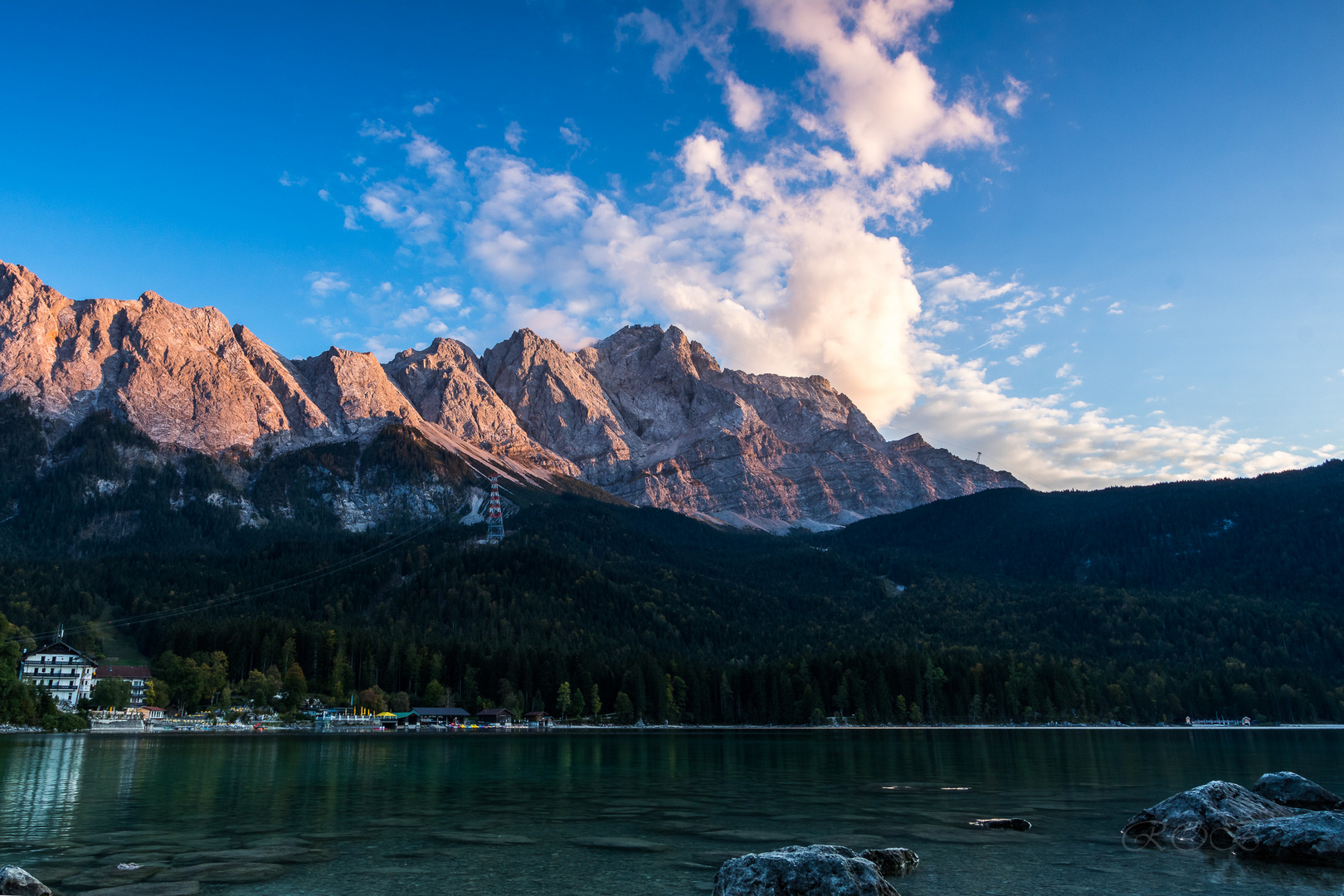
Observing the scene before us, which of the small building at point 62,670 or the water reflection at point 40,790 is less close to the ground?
the small building at point 62,670

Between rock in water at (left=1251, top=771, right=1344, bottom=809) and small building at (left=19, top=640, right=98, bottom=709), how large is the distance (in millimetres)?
179659

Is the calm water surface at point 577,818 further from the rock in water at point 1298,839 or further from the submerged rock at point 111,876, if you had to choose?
the rock in water at point 1298,839

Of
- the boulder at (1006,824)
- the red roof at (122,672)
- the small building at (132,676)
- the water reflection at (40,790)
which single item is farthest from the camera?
the red roof at (122,672)

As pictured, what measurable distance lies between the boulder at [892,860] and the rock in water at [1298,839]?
42.4 feet

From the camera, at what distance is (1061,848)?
3036 centimetres

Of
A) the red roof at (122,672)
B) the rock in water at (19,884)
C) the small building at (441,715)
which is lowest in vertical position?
the small building at (441,715)

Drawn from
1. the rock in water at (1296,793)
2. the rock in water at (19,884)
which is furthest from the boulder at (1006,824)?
the rock in water at (19,884)

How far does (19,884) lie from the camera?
69.1 ft

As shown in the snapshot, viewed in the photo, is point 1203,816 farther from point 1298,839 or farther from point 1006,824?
point 1006,824

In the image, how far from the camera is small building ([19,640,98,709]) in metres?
154

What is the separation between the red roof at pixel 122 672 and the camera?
163m

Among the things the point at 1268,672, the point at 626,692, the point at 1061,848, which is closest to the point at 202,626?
the point at 626,692

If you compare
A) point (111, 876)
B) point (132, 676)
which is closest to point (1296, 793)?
point (111, 876)

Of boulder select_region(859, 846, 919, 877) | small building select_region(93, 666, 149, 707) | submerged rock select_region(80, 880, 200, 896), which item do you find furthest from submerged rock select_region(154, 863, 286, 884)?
small building select_region(93, 666, 149, 707)
